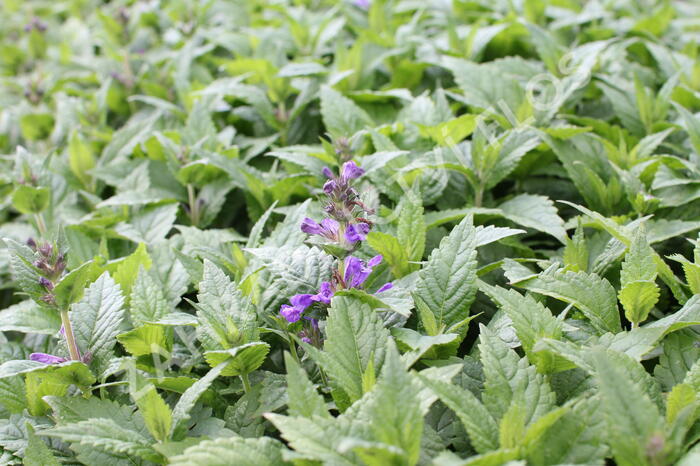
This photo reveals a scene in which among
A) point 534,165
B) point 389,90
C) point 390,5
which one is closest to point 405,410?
point 534,165

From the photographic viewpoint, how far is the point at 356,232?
165cm

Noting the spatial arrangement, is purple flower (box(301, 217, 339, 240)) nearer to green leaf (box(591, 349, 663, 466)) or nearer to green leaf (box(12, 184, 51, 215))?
green leaf (box(591, 349, 663, 466))

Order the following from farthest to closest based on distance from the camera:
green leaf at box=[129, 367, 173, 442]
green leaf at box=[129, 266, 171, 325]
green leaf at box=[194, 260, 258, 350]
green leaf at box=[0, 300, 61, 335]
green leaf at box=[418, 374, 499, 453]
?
green leaf at box=[0, 300, 61, 335] → green leaf at box=[129, 266, 171, 325] → green leaf at box=[194, 260, 258, 350] → green leaf at box=[129, 367, 173, 442] → green leaf at box=[418, 374, 499, 453]

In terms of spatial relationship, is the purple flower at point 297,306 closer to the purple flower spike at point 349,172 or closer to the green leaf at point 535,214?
the purple flower spike at point 349,172

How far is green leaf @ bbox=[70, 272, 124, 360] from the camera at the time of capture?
179cm

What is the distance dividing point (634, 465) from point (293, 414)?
68 centimetres

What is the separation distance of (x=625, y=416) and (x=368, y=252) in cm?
92

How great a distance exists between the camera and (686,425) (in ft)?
4.50

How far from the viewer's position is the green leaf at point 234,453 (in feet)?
4.30

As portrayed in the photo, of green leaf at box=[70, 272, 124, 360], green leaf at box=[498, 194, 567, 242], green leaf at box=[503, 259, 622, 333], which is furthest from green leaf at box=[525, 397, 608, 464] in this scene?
green leaf at box=[70, 272, 124, 360]

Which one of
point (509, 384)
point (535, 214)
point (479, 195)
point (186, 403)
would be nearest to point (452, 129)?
point (479, 195)

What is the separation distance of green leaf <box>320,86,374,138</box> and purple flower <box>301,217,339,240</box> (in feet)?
2.99

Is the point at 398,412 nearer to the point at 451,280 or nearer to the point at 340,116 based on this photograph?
the point at 451,280

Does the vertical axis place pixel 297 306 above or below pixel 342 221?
below
